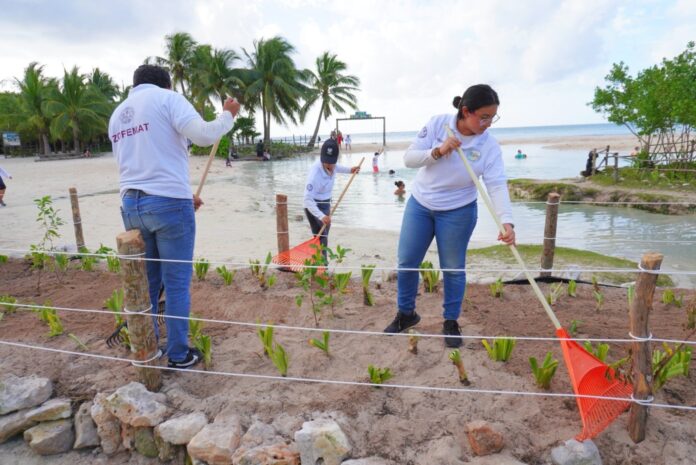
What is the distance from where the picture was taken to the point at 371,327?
345 cm

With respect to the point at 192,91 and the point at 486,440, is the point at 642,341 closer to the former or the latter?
the point at 486,440

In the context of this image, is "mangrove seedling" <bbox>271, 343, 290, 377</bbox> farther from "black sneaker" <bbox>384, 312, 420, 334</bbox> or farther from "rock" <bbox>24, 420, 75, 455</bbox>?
"rock" <bbox>24, 420, 75, 455</bbox>

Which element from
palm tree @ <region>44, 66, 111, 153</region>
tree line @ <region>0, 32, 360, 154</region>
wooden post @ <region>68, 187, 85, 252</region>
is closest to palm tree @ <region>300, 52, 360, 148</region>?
tree line @ <region>0, 32, 360, 154</region>

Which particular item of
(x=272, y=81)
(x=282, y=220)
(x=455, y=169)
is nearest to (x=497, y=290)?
(x=455, y=169)

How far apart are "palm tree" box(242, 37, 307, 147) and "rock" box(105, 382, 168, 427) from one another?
94.6 ft

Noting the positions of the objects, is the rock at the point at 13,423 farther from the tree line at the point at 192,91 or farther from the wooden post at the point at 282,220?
the tree line at the point at 192,91

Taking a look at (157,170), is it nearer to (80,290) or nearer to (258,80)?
(80,290)

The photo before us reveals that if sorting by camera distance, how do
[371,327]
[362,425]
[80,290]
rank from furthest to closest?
[80,290]
[371,327]
[362,425]

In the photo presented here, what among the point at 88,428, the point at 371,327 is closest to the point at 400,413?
the point at 371,327

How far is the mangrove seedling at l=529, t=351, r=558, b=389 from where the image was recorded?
244cm

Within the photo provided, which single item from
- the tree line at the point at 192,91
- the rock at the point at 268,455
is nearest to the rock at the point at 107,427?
the rock at the point at 268,455

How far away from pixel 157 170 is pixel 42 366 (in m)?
1.66

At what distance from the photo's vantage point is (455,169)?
2738 mm

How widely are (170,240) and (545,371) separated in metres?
2.18
